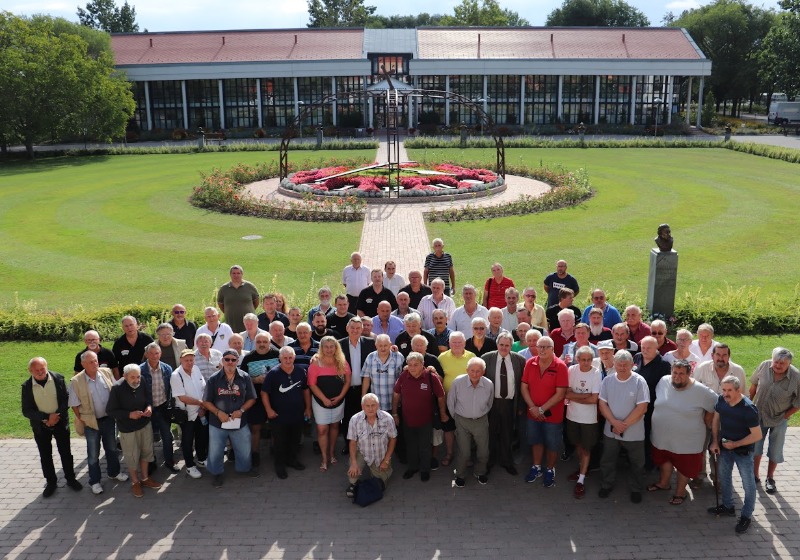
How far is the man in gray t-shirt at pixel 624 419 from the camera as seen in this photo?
8.20 metres

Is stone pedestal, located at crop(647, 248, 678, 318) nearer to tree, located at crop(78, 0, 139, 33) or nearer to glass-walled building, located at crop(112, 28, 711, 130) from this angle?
glass-walled building, located at crop(112, 28, 711, 130)

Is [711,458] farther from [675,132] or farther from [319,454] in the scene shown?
[675,132]

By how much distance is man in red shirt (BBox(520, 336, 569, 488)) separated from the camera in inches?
336

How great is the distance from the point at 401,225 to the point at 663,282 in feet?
36.4

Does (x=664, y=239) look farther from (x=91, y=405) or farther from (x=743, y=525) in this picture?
(x=91, y=405)

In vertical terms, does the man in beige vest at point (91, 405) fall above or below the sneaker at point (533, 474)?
above

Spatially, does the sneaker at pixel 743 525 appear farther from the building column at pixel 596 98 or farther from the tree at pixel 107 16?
the tree at pixel 107 16

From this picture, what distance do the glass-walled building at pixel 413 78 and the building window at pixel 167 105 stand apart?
0.08 metres

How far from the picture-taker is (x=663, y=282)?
46.0ft

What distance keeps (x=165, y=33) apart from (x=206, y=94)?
813cm

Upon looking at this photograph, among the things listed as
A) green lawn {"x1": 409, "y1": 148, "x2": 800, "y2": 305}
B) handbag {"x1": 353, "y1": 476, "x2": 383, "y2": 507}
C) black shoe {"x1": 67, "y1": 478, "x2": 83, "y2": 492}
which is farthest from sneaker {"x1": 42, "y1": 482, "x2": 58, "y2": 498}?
green lawn {"x1": 409, "y1": 148, "x2": 800, "y2": 305}

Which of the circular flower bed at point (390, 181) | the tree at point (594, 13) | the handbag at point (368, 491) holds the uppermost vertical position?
the tree at point (594, 13)

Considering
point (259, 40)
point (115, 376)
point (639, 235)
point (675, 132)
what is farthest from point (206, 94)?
point (115, 376)

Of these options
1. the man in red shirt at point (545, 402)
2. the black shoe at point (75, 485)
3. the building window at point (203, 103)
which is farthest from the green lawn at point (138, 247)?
the building window at point (203, 103)
